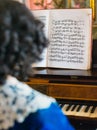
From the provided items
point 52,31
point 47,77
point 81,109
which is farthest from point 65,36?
point 81,109

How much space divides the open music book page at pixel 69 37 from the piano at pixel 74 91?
87 millimetres

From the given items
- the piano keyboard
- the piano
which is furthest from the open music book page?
the piano keyboard

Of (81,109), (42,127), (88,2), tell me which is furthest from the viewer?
(88,2)

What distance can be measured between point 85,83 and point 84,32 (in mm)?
356

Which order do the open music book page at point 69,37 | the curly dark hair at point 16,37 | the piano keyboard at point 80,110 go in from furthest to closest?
the open music book page at point 69,37 < the piano keyboard at point 80,110 < the curly dark hair at point 16,37

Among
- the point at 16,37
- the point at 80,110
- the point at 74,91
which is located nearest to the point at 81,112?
the point at 80,110

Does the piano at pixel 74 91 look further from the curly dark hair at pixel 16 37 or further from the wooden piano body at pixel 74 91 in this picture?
the curly dark hair at pixel 16 37

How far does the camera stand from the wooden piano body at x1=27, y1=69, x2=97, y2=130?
202 cm

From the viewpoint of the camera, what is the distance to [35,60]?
75 centimetres

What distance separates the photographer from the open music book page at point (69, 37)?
2.19 meters

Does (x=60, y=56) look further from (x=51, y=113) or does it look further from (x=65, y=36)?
(x=51, y=113)

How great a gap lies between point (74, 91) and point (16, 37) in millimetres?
1440

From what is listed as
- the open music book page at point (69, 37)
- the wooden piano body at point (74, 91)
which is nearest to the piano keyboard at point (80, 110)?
the wooden piano body at point (74, 91)

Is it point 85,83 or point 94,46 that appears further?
point 94,46
